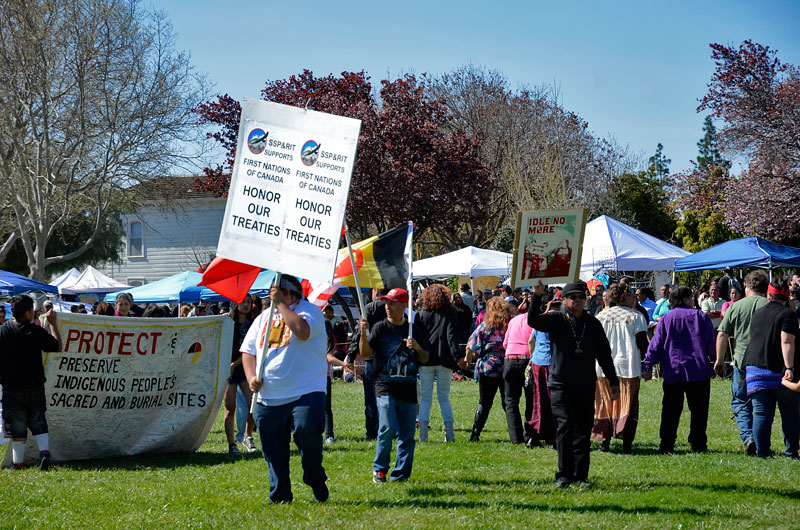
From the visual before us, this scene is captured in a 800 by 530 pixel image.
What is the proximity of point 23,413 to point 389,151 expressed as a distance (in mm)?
22518

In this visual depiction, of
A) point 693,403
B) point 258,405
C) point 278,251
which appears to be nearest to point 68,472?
point 258,405

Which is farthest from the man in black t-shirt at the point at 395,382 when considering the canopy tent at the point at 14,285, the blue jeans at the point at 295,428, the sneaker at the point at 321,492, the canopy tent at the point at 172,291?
the canopy tent at the point at 172,291

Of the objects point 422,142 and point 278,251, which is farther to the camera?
point 422,142

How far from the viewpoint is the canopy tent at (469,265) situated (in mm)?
23375

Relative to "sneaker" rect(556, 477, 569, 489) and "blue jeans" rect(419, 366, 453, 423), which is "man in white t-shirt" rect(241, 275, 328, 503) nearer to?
"sneaker" rect(556, 477, 569, 489)

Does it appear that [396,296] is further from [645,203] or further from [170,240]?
[170,240]

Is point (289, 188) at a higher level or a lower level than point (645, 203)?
lower

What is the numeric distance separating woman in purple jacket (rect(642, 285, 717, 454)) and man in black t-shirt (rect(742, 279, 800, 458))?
631mm

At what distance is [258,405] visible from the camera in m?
6.84

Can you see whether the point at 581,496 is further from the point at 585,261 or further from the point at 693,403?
the point at 585,261

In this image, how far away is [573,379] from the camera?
305 inches

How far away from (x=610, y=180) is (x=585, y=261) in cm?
2305

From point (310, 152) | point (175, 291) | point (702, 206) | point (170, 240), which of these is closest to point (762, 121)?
point (702, 206)

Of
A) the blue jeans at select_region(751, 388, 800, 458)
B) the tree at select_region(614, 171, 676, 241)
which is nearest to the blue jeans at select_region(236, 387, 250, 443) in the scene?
the blue jeans at select_region(751, 388, 800, 458)
